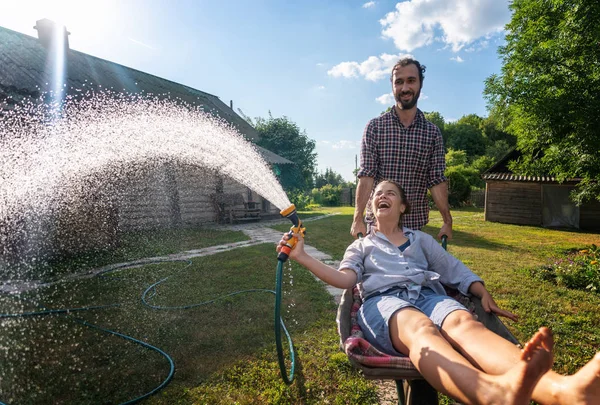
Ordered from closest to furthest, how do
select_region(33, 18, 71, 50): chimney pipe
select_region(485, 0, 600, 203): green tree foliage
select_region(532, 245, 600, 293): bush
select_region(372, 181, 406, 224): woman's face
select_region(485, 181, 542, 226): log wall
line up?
select_region(372, 181, 406, 224): woman's face, select_region(532, 245, 600, 293): bush, select_region(485, 0, 600, 203): green tree foliage, select_region(33, 18, 71, 50): chimney pipe, select_region(485, 181, 542, 226): log wall

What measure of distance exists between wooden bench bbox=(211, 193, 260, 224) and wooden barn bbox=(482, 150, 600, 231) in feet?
38.9

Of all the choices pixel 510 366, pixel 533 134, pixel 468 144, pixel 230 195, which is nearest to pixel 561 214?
pixel 533 134

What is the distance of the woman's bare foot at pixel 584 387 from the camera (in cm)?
120

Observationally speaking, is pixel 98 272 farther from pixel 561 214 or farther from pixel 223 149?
pixel 561 214

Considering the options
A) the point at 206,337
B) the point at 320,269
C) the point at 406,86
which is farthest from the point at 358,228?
the point at 206,337

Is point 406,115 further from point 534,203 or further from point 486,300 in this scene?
point 534,203

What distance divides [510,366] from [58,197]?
902 centimetres

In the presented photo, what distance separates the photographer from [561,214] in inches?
610

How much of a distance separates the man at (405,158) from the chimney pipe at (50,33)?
14.1 meters

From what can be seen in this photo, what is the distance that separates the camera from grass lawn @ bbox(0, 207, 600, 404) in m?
2.79

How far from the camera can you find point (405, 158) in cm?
309

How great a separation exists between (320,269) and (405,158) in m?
1.57

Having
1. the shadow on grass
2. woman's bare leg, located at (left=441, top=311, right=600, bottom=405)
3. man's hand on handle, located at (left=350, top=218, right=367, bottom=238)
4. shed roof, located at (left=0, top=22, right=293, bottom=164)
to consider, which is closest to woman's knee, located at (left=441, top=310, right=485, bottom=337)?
woman's bare leg, located at (left=441, top=311, right=600, bottom=405)

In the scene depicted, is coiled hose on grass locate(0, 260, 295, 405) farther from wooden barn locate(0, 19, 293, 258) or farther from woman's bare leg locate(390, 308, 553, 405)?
wooden barn locate(0, 19, 293, 258)
